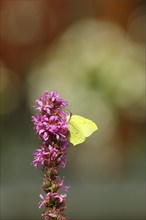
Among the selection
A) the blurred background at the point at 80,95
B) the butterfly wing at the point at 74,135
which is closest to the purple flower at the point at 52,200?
the butterfly wing at the point at 74,135

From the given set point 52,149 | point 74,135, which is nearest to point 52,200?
point 52,149

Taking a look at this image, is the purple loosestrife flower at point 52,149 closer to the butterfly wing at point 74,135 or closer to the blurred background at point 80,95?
the butterfly wing at point 74,135

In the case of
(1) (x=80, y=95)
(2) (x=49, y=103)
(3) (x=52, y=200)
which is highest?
(1) (x=80, y=95)

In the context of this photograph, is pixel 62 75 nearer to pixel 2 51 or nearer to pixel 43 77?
pixel 43 77

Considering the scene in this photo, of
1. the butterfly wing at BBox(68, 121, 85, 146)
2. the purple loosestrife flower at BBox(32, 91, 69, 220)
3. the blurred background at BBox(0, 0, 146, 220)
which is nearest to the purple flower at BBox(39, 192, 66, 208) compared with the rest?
the purple loosestrife flower at BBox(32, 91, 69, 220)

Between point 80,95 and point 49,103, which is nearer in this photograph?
point 49,103

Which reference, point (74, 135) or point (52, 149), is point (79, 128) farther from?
point (52, 149)
